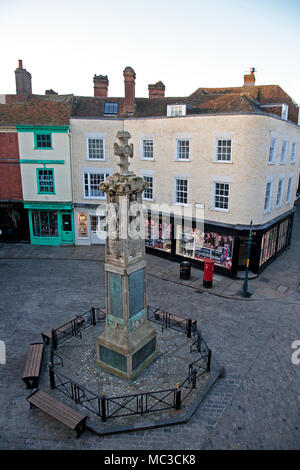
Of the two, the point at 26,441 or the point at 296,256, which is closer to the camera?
the point at 26,441

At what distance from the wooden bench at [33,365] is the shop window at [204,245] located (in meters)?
11.7

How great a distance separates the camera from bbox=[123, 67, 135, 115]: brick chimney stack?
23.6m

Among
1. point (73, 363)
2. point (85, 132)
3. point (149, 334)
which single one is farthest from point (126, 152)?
point (85, 132)

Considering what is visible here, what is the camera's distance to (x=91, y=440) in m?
7.96

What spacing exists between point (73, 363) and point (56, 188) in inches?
619

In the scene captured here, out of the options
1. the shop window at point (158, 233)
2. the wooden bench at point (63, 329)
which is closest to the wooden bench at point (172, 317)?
the wooden bench at point (63, 329)

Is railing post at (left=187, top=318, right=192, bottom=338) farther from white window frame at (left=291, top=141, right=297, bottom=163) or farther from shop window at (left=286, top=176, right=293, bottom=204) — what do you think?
white window frame at (left=291, top=141, right=297, bottom=163)

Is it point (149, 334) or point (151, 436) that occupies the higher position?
point (149, 334)

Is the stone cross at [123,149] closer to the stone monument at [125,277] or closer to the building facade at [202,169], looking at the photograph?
the stone monument at [125,277]

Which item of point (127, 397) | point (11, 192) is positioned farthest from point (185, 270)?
point (11, 192)

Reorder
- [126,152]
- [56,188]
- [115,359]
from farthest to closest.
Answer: [56,188], [115,359], [126,152]

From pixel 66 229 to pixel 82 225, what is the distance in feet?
4.51

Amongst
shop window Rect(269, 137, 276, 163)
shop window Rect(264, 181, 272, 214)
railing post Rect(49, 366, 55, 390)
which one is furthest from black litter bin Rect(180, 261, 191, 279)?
railing post Rect(49, 366, 55, 390)

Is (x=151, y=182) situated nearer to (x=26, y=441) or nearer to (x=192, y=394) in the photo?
(x=192, y=394)
